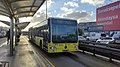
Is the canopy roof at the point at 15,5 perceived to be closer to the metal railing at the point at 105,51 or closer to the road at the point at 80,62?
the road at the point at 80,62

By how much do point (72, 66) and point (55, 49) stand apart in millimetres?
4481

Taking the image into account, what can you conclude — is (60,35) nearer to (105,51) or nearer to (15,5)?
(105,51)

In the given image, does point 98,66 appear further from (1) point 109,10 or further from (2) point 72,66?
(1) point 109,10

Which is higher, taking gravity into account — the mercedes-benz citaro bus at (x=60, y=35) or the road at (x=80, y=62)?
the mercedes-benz citaro bus at (x=60, y=35)

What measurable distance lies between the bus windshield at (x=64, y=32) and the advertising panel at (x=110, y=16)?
15979 mm

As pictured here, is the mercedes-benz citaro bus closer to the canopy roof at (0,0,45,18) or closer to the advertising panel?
the canopy roof at (0,0,45,18)

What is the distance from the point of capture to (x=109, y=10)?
33781 mm

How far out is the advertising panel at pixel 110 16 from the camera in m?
31.7

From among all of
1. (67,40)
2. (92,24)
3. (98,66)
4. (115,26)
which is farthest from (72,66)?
(92,24)

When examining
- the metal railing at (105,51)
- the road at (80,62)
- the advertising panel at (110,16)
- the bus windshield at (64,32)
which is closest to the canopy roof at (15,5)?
the bus windshield at (64,32)

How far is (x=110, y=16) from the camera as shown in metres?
33.6

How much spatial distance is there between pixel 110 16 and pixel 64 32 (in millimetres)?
18584

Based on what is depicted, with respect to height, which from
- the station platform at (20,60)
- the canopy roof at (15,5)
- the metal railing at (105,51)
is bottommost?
the station platform at (20,60)

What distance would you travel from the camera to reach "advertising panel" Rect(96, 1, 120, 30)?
1249 inches
